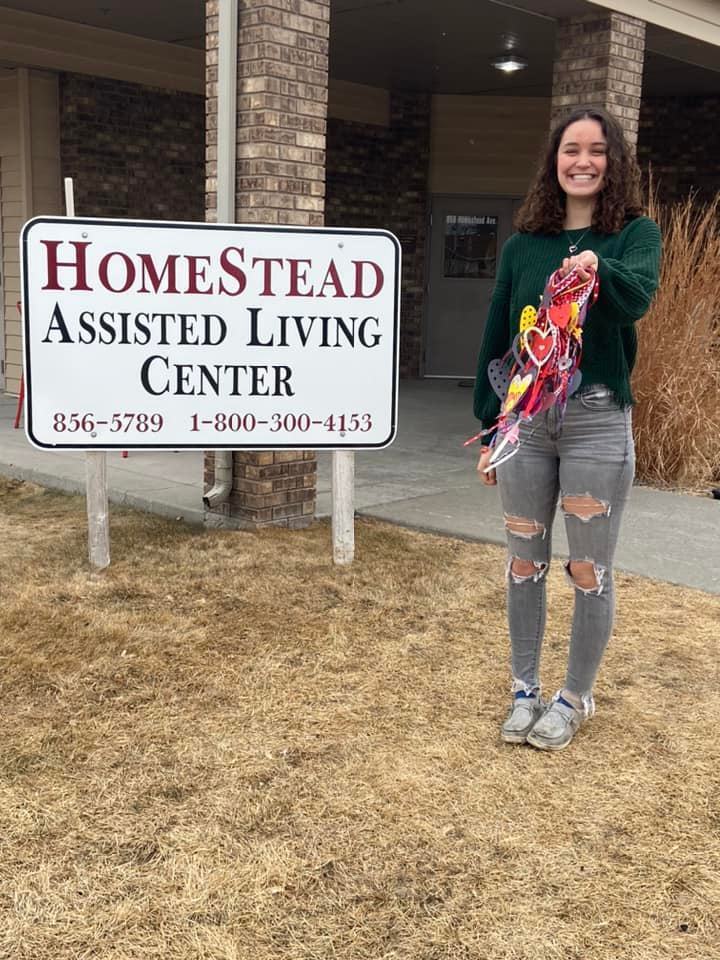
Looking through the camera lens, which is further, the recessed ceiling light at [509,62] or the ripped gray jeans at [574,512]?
the recessed ceiling light at [509,62]

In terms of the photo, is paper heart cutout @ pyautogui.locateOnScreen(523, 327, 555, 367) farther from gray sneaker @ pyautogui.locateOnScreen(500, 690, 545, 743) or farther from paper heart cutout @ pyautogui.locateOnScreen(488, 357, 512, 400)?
gray sneaker @ pyautogui.locateOnScreen(500, 690, 545, 743)

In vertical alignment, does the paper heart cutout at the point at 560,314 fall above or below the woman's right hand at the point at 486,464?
above

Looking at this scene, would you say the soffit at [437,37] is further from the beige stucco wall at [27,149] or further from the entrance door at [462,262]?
the entrance door at [462,262]

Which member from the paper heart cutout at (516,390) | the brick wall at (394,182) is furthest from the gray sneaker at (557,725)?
the brick wall at (394,182)

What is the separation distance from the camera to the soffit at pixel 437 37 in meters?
8.14

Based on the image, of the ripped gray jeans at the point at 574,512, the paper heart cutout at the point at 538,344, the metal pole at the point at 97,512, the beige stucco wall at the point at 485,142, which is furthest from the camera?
the beige stucco wall at the point at 485,142

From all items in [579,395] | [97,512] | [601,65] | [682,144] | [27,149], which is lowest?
[97,512]

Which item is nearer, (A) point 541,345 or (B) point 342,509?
(A) point 541,345

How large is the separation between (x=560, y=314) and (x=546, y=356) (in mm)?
123

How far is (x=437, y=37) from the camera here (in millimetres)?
9367

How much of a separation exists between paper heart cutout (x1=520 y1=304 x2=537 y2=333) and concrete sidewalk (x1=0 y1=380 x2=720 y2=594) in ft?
7.61

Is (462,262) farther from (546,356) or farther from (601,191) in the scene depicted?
(546,356)

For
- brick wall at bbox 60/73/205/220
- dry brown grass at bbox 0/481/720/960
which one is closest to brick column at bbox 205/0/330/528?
dry brown grass at bbox 0/481/720/960

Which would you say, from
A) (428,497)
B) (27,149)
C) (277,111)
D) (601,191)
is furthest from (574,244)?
(27,149)
